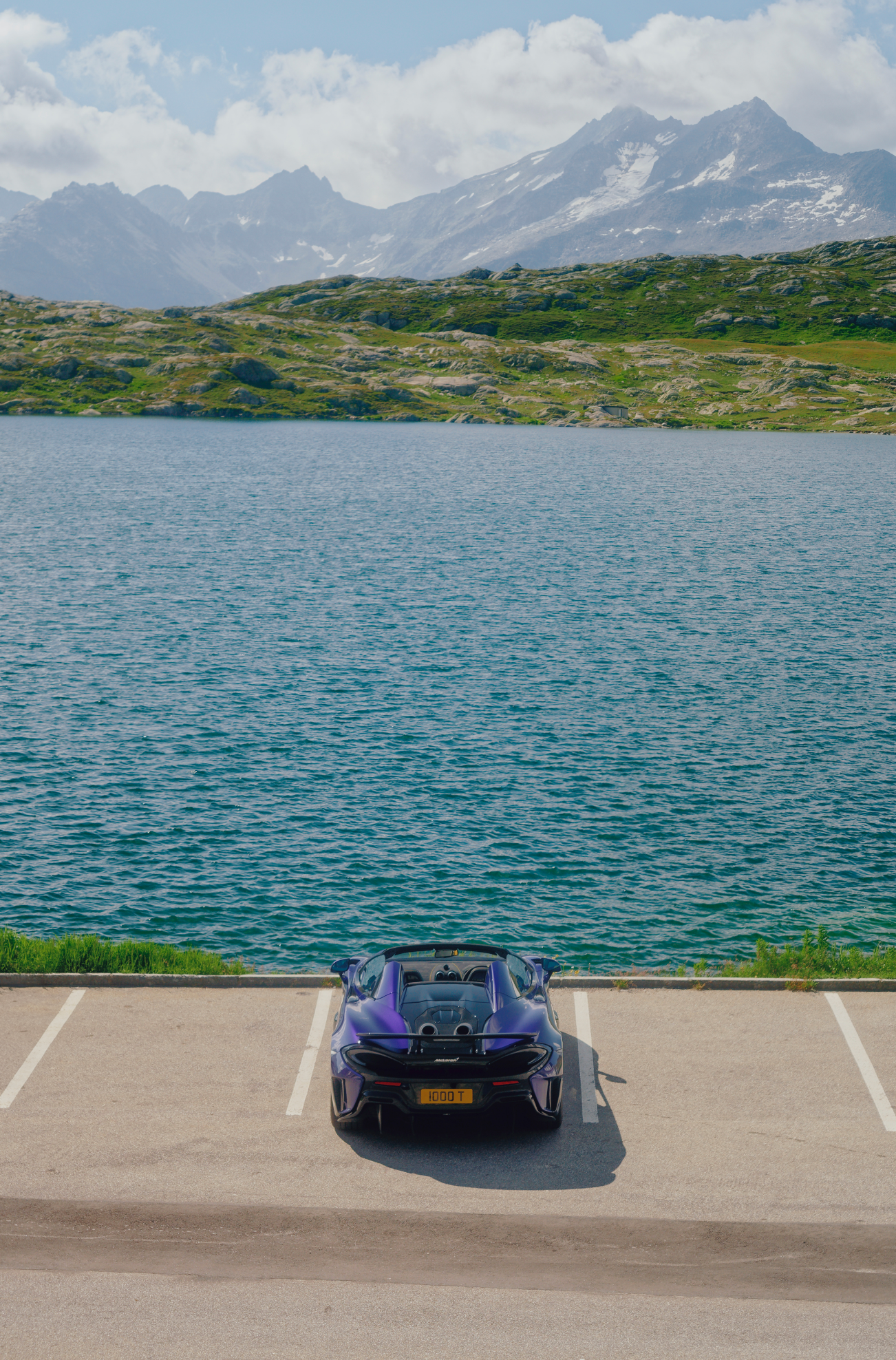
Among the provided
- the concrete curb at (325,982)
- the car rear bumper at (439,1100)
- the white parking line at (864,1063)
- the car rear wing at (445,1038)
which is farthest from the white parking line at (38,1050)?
the white parking line at (864,1063)

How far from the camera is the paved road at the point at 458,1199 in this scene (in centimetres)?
1112

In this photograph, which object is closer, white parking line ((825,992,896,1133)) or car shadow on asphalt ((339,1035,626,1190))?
car shadow on asphalt ((339,1035,626,1190))

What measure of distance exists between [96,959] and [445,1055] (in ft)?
31.8

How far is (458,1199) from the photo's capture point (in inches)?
512

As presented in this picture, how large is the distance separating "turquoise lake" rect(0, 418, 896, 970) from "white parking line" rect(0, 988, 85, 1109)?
7.86m

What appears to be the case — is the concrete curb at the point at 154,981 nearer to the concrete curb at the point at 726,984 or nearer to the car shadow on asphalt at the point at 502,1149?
the concrete curb at the point at 726,984

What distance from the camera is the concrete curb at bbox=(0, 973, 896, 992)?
18484 mm

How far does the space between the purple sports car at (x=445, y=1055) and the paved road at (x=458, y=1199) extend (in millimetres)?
654

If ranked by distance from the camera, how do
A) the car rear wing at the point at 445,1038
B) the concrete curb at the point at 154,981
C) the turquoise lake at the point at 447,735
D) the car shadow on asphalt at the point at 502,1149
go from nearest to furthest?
the car shadow on asphalt at the point at 502,1149
the car rear wing at the point at 445,1038
the concrete curb at the point at 154,981
the turquoise lake at the point at 447,735

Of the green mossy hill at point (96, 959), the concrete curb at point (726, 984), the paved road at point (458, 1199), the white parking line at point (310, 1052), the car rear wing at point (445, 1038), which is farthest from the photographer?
the green mossy hill at point (96, 959)

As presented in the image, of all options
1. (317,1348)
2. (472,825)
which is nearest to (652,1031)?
(317,1348)

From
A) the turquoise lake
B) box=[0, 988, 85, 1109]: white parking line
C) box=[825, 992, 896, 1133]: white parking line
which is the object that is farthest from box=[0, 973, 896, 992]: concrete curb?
the turquoise lake

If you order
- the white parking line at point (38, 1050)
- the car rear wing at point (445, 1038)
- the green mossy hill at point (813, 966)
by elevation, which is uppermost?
the car rear wing at point (445, 1038)

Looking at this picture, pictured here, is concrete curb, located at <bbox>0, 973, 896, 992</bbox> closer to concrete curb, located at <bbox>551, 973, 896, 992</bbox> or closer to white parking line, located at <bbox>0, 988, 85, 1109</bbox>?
concrete curb, located at <bbox>551, 973, 896, 992</bbox>
